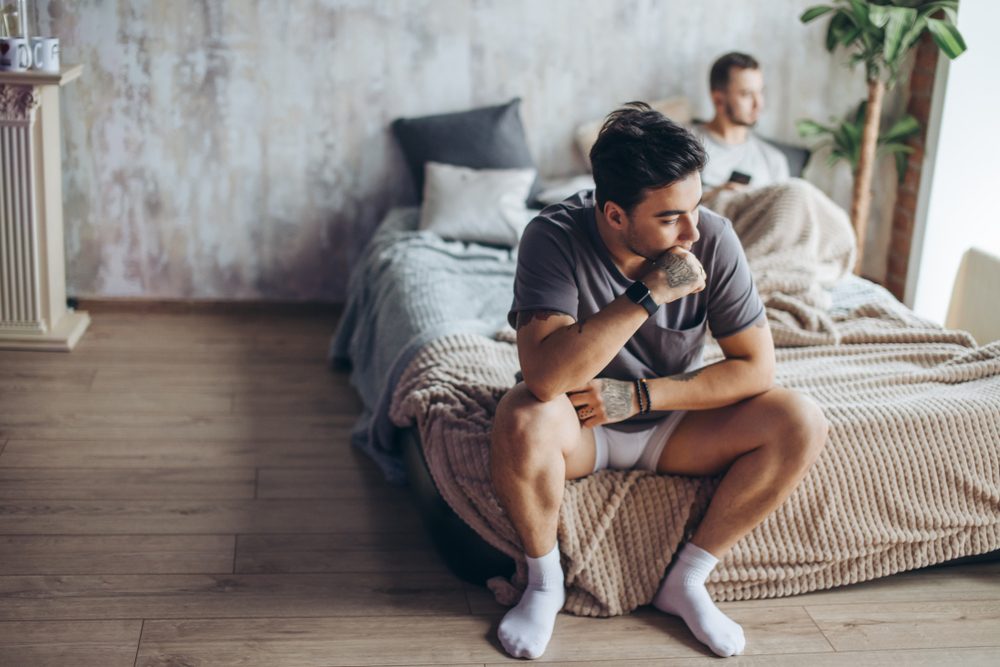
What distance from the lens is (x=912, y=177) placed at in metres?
4.00

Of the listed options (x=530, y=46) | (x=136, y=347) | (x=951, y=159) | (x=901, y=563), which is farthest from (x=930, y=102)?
(x=136, y=347)

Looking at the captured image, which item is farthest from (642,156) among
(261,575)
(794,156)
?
(794,156)

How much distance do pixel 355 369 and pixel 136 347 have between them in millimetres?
802

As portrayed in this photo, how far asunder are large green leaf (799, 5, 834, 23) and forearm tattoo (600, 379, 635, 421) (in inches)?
85.2

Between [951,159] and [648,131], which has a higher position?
[648,131]

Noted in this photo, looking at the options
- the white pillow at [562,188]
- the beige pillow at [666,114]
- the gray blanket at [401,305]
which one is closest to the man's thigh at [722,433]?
the gray blanket at [401,305]

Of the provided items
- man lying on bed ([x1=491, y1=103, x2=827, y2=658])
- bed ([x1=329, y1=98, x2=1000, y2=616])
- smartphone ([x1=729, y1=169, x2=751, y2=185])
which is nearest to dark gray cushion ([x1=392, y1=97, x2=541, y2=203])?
smartphone ([x1=729, y1=169, x2=751, y2=185])

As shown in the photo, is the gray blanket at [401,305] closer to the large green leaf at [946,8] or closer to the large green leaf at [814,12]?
the large green leaf at [814,12]

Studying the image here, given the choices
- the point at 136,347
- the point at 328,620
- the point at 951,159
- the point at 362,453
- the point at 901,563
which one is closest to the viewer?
the point at 328,620

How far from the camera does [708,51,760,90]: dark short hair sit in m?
3.60

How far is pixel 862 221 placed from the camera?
393cm

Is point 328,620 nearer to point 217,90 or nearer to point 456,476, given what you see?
point 456,476

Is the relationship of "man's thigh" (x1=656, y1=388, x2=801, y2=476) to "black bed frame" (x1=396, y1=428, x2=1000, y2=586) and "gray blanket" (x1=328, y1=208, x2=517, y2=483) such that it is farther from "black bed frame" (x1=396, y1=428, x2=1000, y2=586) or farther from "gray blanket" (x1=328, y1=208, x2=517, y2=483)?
"gray blanket" (x1=328, y1=208, x2=517, y2=483)

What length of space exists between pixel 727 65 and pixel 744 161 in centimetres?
35
